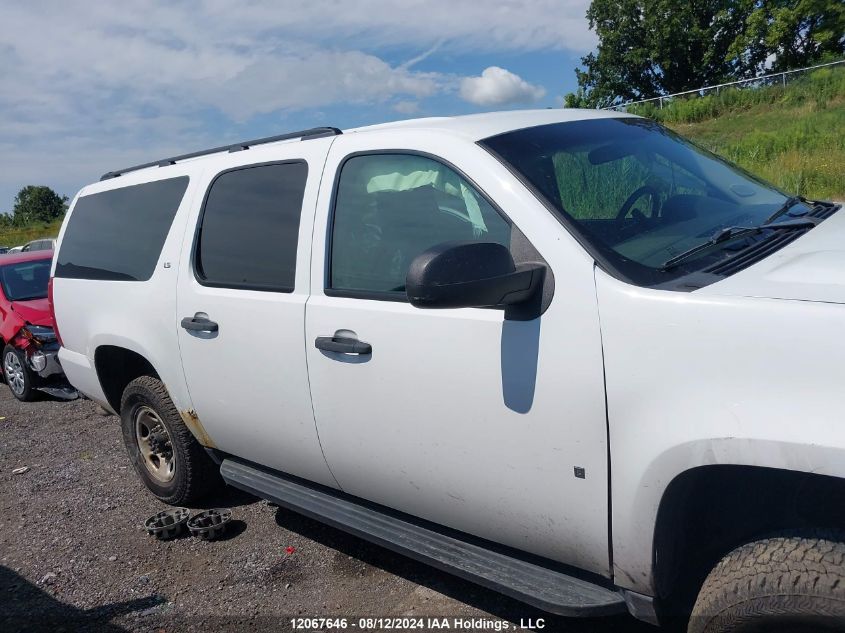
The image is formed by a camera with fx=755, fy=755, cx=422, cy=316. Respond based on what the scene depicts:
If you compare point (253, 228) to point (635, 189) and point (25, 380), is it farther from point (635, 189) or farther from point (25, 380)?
point (25, 380)

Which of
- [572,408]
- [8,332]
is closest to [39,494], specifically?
[8,332]

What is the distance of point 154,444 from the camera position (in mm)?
4621

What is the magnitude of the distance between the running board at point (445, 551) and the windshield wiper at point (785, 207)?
1499mm

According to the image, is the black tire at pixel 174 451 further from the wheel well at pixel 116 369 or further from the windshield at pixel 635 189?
the windshield at pixel 635 189

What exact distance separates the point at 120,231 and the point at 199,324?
1.26 metres

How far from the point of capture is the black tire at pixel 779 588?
1.92m

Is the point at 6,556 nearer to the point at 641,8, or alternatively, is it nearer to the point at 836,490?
the point at 836,490

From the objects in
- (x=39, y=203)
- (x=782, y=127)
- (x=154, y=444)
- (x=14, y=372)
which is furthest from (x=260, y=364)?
(x=39, y=203)

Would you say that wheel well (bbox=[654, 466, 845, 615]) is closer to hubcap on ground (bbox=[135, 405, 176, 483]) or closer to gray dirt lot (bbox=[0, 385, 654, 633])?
gray dirt lot (bbox=[0, 385, 654, 633])

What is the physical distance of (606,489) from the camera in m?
2.27

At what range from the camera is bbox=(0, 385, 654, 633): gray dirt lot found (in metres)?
3.34

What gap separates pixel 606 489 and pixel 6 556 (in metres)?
3.59

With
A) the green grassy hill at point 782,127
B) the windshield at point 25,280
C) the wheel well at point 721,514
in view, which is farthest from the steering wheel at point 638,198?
the windshield at point 25,280

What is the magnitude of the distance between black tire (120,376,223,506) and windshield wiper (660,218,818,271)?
2.96 meters
